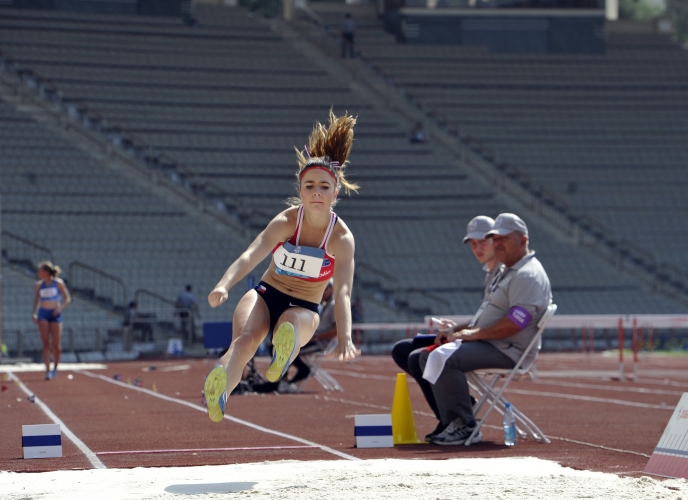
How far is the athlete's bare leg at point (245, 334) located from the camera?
6406mm

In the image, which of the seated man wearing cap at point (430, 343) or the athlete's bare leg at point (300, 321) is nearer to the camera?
the athlete's bare leg at point (300, 321)

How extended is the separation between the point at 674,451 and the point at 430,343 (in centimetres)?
260

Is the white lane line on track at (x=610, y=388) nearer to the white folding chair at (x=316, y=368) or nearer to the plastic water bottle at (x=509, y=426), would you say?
the white folding chair at (x=316, y=368)

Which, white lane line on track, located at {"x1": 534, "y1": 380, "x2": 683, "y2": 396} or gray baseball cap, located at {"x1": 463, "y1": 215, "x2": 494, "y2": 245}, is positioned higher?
gray baseball cap, located at {"x1": 463, "y1": 215, "x2": 494, "y2": 245}

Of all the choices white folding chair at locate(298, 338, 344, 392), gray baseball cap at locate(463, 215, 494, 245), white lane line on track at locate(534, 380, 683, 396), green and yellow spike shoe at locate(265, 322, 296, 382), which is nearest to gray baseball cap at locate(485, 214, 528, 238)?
gray baseball cap at locate(463, 215, 494, 245)

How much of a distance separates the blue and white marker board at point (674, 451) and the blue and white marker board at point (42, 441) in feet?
12.1

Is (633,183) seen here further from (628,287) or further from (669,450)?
(669,450)

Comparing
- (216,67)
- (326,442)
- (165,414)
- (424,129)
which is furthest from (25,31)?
(326,442)

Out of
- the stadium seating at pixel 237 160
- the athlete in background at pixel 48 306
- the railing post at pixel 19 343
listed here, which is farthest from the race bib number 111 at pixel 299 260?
the stadium seating at pixel 237 160

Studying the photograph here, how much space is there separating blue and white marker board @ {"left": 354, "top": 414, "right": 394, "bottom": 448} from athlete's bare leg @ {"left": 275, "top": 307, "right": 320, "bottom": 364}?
1.02 metres

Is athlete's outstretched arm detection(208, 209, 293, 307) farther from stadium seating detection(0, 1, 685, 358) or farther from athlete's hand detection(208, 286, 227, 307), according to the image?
stadium seating detection(0, 1, 685, 358)

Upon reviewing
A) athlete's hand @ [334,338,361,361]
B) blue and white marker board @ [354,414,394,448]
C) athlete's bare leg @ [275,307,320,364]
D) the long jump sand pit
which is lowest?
blue and white marker board @ [354,414,394,448]

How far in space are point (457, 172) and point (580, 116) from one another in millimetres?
5022

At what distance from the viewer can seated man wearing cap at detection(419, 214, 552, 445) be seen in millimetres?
7828
